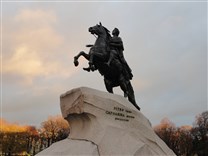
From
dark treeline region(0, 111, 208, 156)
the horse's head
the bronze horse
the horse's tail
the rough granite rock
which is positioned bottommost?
the rough granite rock

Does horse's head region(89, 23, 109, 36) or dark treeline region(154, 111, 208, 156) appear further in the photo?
dark treeline region(154, 111, 208, 156)

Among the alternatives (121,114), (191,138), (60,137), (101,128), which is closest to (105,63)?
(121,114)

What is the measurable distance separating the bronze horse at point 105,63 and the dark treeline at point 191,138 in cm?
3262

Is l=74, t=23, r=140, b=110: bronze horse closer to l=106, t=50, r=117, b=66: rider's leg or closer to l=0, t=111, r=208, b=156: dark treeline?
l=106, t=50, r=117, b=66: rider's leg

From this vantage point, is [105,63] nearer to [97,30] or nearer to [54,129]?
[97,30]

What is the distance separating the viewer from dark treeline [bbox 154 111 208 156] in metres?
42.2

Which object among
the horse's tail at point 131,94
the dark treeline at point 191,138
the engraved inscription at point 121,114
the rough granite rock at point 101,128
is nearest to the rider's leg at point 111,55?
the horse's tail at point 131,94

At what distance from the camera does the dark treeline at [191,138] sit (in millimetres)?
42219

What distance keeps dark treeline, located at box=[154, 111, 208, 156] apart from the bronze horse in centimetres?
3262

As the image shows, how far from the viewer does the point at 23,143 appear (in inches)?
1700

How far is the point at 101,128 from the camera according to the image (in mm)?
8969

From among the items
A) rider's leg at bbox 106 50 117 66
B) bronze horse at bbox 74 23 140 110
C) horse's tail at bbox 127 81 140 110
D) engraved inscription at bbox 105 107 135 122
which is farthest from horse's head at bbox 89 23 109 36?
engraved inscription at bbox 105 107 135 122

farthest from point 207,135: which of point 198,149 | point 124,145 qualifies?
point 124,145

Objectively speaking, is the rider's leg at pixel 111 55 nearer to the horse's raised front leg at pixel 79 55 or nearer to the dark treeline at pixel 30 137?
the horse's raised front leg at pixel 79 55
